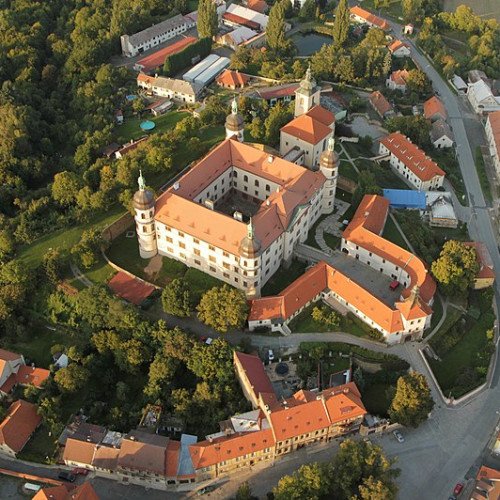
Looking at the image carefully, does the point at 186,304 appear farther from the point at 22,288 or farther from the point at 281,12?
the point at 281,12

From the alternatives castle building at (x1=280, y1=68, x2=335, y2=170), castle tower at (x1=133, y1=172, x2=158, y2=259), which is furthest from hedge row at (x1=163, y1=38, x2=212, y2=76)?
castle tower at (x1=133, y1=172, x2=158, y2=259)

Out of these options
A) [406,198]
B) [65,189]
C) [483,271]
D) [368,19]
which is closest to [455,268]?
[483,271]

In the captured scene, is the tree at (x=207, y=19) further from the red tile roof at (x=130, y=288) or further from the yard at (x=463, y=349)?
the yard at (x=463, y=349)

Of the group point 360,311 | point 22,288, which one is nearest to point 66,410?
point 22,288

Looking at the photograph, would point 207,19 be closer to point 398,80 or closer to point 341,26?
point 341,26

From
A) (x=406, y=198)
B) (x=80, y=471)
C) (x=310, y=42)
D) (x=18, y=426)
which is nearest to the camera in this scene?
(x=80, y=471)

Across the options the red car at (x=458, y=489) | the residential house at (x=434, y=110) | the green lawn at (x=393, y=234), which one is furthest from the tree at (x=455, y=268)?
the residential house at (x=434, y=110)
